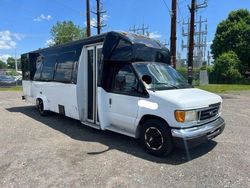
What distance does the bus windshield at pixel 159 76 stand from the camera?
17.8 feet

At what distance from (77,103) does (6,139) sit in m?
2.09

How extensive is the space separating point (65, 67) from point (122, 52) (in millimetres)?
2836

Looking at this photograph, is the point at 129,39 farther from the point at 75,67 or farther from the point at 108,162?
the point at 108,162

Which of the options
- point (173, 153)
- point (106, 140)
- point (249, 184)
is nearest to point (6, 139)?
point (106, 140)

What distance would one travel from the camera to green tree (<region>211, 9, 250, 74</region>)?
111 feet

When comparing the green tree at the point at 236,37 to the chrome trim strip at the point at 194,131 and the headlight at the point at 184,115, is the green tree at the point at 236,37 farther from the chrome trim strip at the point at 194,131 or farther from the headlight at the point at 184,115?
the headlight at the point at 184,115

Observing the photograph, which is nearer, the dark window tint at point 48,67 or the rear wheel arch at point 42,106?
the dark window tint at point 48,67

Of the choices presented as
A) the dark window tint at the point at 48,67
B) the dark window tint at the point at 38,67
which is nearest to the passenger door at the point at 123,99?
the dark window tint at the point at 48,67

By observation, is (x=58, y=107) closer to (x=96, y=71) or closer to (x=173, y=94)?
Answer: (x=96, y=71)

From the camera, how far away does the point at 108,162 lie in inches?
194

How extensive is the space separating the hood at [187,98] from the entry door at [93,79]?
7.41 ft

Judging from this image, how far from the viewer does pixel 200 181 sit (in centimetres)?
416

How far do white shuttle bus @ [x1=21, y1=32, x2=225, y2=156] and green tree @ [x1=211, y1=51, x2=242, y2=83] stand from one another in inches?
1084

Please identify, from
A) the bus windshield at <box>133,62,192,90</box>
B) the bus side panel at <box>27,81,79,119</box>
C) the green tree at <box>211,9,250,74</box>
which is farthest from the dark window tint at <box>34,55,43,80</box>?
the green tree at <box>211,9,250,74</box>
